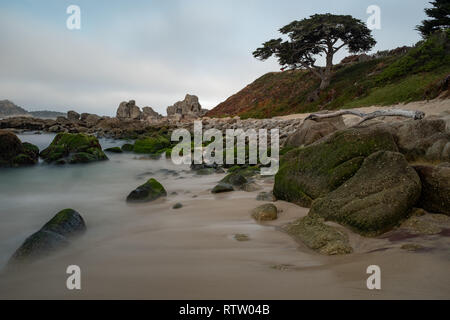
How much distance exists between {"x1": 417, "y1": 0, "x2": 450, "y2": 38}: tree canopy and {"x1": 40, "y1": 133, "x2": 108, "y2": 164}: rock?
28.7 m

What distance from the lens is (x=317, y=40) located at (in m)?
26.2

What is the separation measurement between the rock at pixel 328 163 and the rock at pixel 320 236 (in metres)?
0.72

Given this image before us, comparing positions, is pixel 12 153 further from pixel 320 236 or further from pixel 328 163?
pixel 320 236

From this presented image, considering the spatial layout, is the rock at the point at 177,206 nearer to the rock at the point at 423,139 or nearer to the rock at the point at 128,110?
the rock at the point at 423,139

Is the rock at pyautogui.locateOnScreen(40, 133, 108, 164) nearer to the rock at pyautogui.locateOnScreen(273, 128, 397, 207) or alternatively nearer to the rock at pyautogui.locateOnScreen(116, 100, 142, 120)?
the rock at pyautogui.locateOnScreen(273, 128, 397, 207)

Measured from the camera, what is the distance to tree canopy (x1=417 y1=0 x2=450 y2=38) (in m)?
22.7

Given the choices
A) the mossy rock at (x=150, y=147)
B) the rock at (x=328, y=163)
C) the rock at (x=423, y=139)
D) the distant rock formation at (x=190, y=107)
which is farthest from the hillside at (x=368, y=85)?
the mossy rock at (x=150, y=147)

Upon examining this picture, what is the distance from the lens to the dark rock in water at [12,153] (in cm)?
1019

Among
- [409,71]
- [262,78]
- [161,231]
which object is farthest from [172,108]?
[161,231]

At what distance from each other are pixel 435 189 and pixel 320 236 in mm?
1402

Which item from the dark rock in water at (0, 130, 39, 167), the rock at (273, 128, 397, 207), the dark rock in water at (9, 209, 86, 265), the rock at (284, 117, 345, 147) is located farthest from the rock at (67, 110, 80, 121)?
the rock at (273, 128, 397, 207)

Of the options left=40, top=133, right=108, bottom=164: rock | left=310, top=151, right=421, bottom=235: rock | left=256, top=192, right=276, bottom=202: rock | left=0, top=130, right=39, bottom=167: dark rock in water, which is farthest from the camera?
left=40, top=133, right=108, bottom=164: rock

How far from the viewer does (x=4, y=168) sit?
9898 mm
